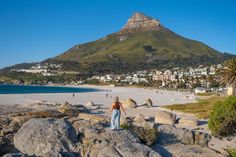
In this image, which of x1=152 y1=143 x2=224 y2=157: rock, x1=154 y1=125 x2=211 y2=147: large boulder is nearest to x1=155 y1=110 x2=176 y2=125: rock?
x1=154 y1=125 x2=211 y2=147: large boulder

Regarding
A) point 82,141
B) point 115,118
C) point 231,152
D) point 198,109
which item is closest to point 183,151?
point 231,152

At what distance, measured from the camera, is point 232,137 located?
25047 mm

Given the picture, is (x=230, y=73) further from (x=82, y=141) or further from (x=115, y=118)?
(x=82, y=141)

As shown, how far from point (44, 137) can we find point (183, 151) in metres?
6.52

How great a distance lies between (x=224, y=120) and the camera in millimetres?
25062

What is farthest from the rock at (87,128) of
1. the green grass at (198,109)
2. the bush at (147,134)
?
the green grass at (198,109)

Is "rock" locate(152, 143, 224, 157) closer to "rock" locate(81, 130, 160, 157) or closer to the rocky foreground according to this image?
the rocky foreground

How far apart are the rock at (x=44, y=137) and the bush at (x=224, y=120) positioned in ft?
36.1

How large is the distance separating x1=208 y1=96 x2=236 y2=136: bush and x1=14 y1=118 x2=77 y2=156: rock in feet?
36.1

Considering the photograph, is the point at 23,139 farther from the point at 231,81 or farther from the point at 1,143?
the point at 231,81

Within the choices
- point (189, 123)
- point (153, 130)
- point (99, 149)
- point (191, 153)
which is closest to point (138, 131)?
point (153, 130)

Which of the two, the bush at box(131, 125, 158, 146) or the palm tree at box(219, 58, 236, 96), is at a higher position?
the palm tree at box(219, 58, 236, 96)

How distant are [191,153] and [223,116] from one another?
25.8 feet

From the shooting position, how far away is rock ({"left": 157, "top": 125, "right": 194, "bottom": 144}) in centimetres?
2083
